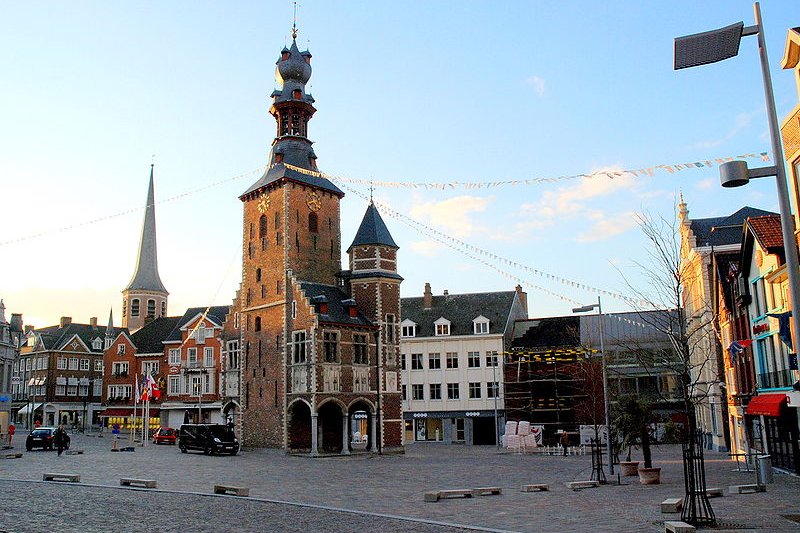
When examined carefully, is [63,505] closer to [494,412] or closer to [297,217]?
[297,217]

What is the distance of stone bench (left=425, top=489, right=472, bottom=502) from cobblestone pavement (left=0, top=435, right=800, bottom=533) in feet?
1.28

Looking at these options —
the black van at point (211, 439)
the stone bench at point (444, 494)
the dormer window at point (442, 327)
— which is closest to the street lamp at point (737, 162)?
the stone bench at point (444, 494)

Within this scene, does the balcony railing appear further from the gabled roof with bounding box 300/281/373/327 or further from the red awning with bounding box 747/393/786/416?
the gabled roof with bounding box 300/281/373/327

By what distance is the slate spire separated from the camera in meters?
101

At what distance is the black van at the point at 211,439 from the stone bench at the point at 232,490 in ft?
79.8

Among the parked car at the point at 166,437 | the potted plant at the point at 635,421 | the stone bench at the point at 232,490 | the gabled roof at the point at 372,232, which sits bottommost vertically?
the stone bench at the point at 232,490

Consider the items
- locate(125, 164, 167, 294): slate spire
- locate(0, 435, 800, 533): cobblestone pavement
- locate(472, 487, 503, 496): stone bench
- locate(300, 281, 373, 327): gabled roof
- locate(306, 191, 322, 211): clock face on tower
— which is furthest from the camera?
locate(125, 164, 167, 294): slate spire

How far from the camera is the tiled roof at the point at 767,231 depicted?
26391 mm

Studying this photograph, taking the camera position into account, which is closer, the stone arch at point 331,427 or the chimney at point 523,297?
the stone arch at point 331,427

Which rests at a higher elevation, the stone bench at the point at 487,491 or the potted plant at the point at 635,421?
the potted plant at the point at 635,421

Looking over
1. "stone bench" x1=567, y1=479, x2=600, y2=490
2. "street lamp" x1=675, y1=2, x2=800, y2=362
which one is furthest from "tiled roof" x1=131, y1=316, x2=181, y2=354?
"street lamp" x1=675, y1=2, x2=800, y2=362

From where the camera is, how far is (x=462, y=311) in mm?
70000

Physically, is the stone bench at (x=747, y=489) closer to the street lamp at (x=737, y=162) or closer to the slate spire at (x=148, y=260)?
the street lamp at (x=737, y=162)

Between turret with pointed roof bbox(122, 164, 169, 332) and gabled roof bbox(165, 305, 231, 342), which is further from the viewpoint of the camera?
turret with pointed roof bbox(122, 164, 169, 332)
